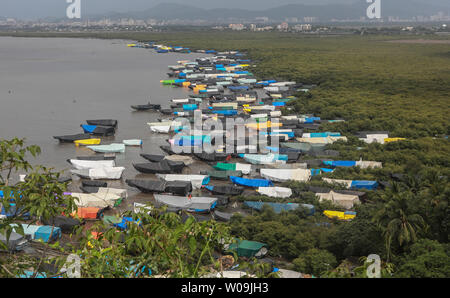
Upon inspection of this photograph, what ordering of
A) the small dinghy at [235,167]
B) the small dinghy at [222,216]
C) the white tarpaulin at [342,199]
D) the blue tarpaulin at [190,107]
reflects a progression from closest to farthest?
the small dinghy at [222,216]
the white tarpaulin at [342,199]
the small dinghy at [235,167]
the blue tarpaulin at [190,107]

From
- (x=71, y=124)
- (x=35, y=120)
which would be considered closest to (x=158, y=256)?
(x=71, y=124)

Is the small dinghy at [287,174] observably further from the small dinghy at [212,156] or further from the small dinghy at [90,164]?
the small dinghy at [90,164]

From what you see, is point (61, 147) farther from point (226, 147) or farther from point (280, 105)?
point (280, 105)

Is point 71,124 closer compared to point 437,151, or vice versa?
point 437,151

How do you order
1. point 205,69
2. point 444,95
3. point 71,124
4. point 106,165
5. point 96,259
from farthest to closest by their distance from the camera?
point 205,69, point 444,95, point 71,124, point 106,165, point 96,259

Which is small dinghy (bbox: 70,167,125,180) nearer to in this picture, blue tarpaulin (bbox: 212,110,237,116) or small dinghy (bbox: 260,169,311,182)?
small dinghy (bbox: 260,169,311,182)

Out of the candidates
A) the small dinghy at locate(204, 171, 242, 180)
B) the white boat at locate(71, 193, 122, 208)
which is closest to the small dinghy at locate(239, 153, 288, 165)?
the small dinghy at locate(204, 171, 242, 180)

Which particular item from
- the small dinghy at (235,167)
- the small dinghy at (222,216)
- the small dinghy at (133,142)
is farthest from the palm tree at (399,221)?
the small dinghy at (133,142)
